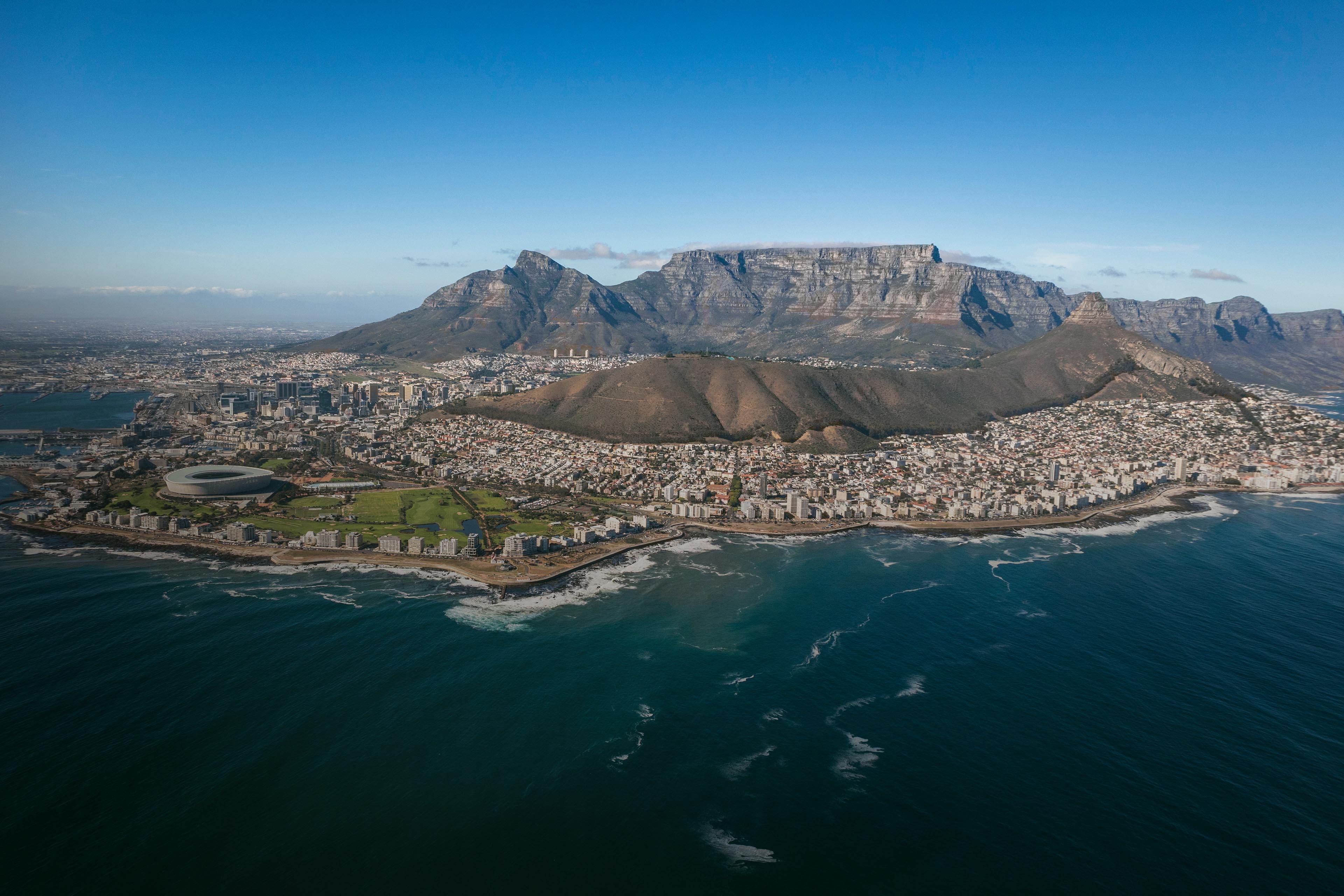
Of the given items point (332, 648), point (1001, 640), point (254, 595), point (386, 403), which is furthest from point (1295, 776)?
point (386, 403)

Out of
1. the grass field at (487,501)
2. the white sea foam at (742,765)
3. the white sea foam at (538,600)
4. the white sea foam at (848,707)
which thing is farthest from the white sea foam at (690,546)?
the white sea foam at (742,765)

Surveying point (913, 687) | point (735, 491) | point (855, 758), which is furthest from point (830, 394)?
point (855, 758)

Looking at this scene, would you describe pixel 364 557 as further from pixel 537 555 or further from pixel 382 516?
pixel 537 555

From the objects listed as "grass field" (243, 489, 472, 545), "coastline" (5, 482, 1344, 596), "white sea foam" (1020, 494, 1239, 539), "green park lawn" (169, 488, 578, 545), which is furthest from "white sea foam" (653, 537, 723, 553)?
"white sea foam" (1020, 494, 1239, 539)

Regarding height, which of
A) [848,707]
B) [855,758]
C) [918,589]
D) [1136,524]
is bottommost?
[855,758]

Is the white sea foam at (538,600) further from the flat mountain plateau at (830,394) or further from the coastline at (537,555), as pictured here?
the flat mountain plateau at (830,394)

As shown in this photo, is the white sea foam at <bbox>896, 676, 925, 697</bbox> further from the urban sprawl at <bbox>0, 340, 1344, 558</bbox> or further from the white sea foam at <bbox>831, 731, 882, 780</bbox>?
the urban sprawl at <bbox>0, 340, 1344, 558</bbox>

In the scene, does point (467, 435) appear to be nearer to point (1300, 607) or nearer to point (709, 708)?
point (709, 708)
